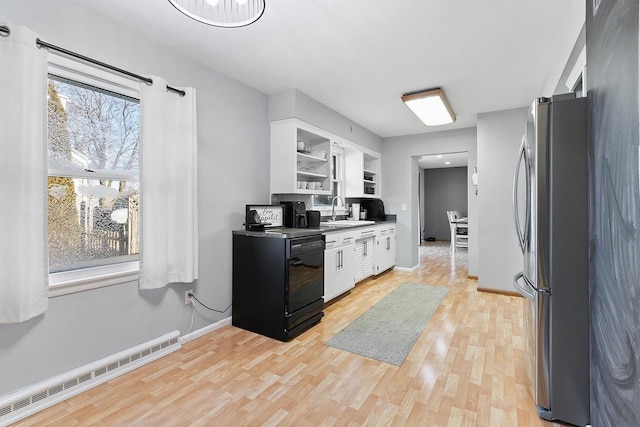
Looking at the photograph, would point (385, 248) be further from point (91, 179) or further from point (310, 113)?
point (91, 179)

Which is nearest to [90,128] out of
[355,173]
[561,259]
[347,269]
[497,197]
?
[347,269]

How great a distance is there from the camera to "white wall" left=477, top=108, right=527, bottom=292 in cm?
401

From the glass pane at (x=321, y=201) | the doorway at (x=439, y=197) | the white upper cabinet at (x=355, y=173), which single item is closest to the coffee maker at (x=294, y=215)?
the glass pane at (x=321, y=201)

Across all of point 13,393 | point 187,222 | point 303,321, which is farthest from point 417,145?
point 13,393

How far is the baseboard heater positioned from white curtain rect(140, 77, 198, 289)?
1.59 feet

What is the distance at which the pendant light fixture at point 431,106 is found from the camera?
11.0ft

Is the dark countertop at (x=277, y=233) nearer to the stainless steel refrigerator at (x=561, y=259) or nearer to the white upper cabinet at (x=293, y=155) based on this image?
the white upper cabinet at (x=293, y=155)

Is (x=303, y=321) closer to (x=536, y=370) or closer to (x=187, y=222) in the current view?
(x=187, y=222)

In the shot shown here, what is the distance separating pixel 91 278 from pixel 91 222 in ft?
1.29

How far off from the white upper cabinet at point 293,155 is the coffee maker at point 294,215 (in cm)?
15

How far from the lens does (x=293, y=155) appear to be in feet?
11.0

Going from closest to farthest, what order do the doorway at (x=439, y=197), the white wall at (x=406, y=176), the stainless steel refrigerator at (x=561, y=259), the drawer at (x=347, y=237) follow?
the stainless steel refrigerator at (x=561, y=259) < the drawer at (x=347, y=237) < the white wall at (x=406, y=176) < the doorway at (x=439, y=197)

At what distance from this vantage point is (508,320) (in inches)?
121

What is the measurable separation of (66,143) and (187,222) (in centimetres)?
93
